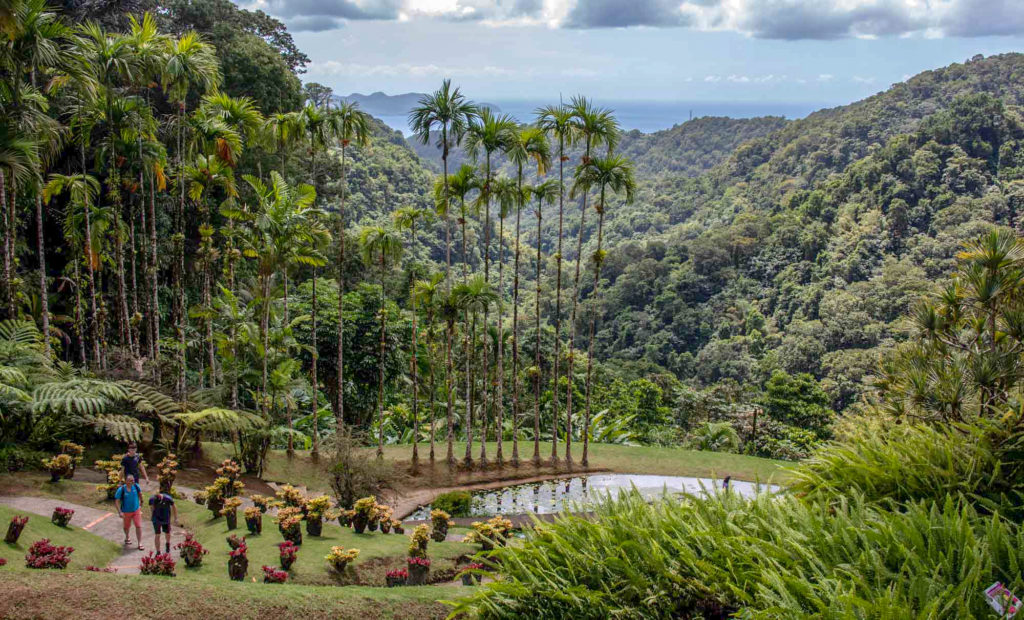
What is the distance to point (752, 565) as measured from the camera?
5.94 metres

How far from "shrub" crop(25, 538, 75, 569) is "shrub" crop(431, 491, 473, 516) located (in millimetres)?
7708

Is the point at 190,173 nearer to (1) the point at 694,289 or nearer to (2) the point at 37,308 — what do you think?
(2) the point at 37,308

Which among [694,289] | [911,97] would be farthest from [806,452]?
[911,97]

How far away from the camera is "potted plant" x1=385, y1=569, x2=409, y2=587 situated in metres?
8.58

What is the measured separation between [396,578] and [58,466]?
6.10 metres

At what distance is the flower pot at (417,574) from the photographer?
28.7ft

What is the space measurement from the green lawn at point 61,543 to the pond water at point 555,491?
21.1 ft

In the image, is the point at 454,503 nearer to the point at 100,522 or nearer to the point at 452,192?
the point at 100,522

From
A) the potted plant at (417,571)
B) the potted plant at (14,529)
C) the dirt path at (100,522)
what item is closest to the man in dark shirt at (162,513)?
the dirt path at (100,522)

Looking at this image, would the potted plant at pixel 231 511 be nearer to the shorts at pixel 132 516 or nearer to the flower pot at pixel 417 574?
the shorts at pixel 132 516

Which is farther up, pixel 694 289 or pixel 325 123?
pixel 325 123

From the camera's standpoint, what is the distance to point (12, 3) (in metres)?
9.67

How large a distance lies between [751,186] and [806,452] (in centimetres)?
6012

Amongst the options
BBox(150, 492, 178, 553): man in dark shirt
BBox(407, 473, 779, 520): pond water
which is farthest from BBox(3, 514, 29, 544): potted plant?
BBox(407, 473, 779, 520): pond water
